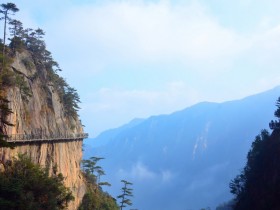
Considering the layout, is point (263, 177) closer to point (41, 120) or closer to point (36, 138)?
point (36, 138)

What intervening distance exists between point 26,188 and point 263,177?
94.3ft

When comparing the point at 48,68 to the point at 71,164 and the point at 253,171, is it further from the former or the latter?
the point at 253,171

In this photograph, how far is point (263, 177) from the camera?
5016 cm

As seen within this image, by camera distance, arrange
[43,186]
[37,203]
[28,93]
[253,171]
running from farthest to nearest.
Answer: [253,171] < [28,93] < [43,186] < [37,203]

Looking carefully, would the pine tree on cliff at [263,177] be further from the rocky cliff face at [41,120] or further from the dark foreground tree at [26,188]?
the rocky cliff face at [41,120]

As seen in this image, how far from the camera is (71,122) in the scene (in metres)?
66.6

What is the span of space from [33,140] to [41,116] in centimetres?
574

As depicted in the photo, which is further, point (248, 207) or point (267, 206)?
point (248, 207)

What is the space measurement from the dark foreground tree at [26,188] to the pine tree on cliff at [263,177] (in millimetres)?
22409

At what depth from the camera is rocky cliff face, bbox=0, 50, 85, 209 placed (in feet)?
144

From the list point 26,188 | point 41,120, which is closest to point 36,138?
point 41,120

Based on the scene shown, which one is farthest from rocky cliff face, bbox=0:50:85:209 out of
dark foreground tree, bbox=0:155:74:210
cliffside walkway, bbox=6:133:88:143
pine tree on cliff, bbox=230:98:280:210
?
pine tree on cliff, bbox=230:98:280:210

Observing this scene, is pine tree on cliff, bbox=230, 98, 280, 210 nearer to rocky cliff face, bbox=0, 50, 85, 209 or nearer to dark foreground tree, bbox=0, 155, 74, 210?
dark foreground tree, bbox=0, 155, 74, 210

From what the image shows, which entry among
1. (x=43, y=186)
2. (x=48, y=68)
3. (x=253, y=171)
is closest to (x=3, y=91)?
(x=43, y=186)
